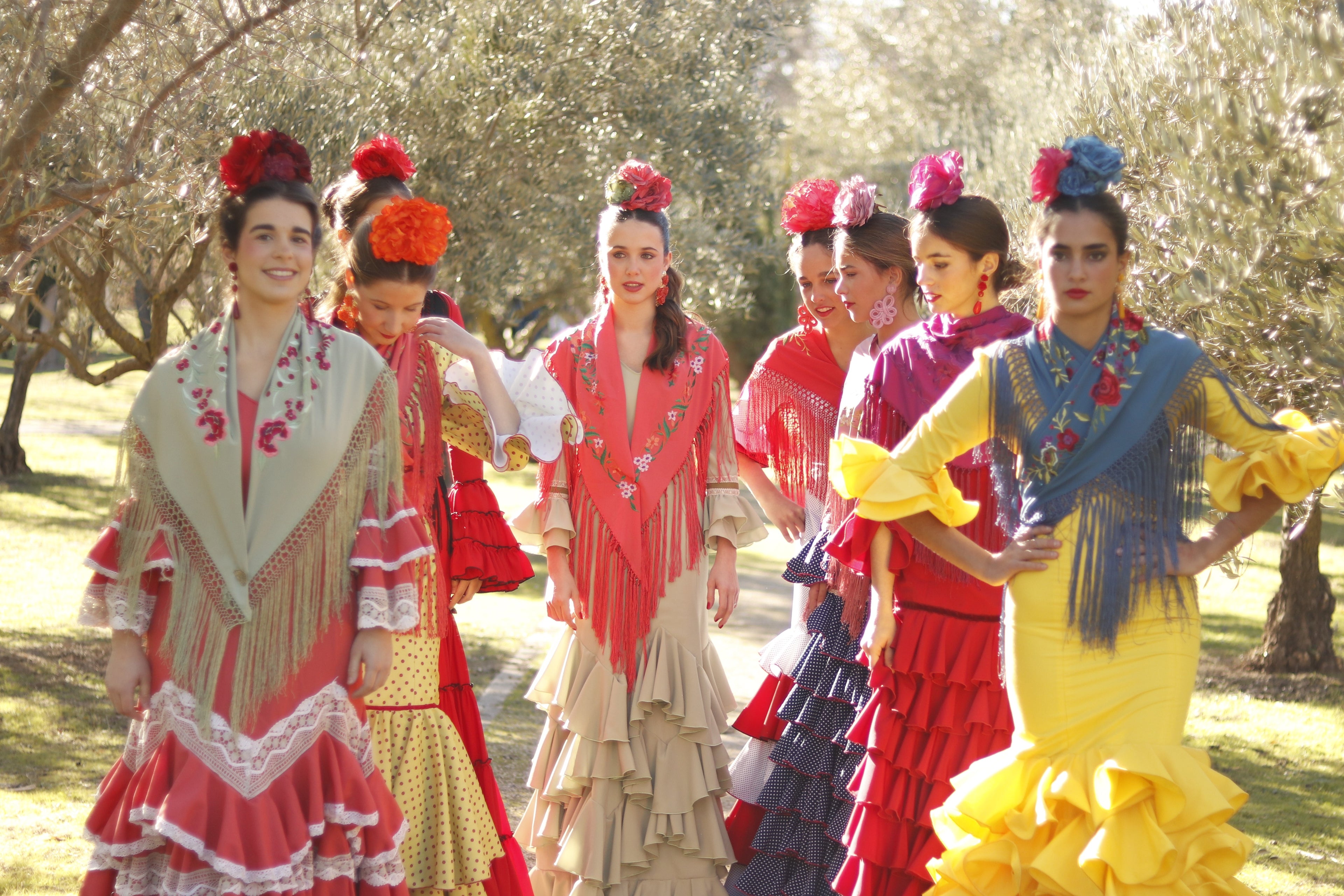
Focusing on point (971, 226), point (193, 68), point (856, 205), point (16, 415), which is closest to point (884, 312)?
point (856, 205)

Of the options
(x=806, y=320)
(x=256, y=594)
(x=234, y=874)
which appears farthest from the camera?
(x=806, y=320)

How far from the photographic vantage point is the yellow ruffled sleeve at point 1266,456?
3.04m

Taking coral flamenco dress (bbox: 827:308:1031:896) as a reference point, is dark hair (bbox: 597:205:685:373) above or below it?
above

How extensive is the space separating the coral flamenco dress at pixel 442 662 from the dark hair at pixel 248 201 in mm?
668

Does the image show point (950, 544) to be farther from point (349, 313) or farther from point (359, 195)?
point (359, 195)

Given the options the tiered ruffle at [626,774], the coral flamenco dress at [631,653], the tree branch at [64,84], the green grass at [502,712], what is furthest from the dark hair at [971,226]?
the tree branch at [64,84]

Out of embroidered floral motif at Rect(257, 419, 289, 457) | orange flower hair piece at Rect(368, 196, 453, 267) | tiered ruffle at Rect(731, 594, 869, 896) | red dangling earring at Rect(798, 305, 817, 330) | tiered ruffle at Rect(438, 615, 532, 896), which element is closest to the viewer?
embroidered floral motif at Rect(257, 419, 289, 457)

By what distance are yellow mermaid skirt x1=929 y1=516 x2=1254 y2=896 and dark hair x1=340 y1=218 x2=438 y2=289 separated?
6.14 feet

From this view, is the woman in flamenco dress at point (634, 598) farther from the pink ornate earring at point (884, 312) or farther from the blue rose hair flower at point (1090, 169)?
the blue rose hair flower at point (1090, 169)

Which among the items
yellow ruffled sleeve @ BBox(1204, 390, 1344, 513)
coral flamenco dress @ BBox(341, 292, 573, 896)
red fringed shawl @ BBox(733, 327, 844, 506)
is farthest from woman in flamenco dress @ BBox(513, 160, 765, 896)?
yellow ruffled sleeve @ BBox(1204, 390, 1344, 513)

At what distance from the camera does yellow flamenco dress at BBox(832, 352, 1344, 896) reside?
2961 mm

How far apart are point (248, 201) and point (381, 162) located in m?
1.28

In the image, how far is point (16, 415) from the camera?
Answer: 49.3 ft

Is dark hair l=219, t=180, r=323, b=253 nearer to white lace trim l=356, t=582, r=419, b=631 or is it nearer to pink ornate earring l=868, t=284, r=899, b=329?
white lace trim l=356, t=582, r=419, b=631
